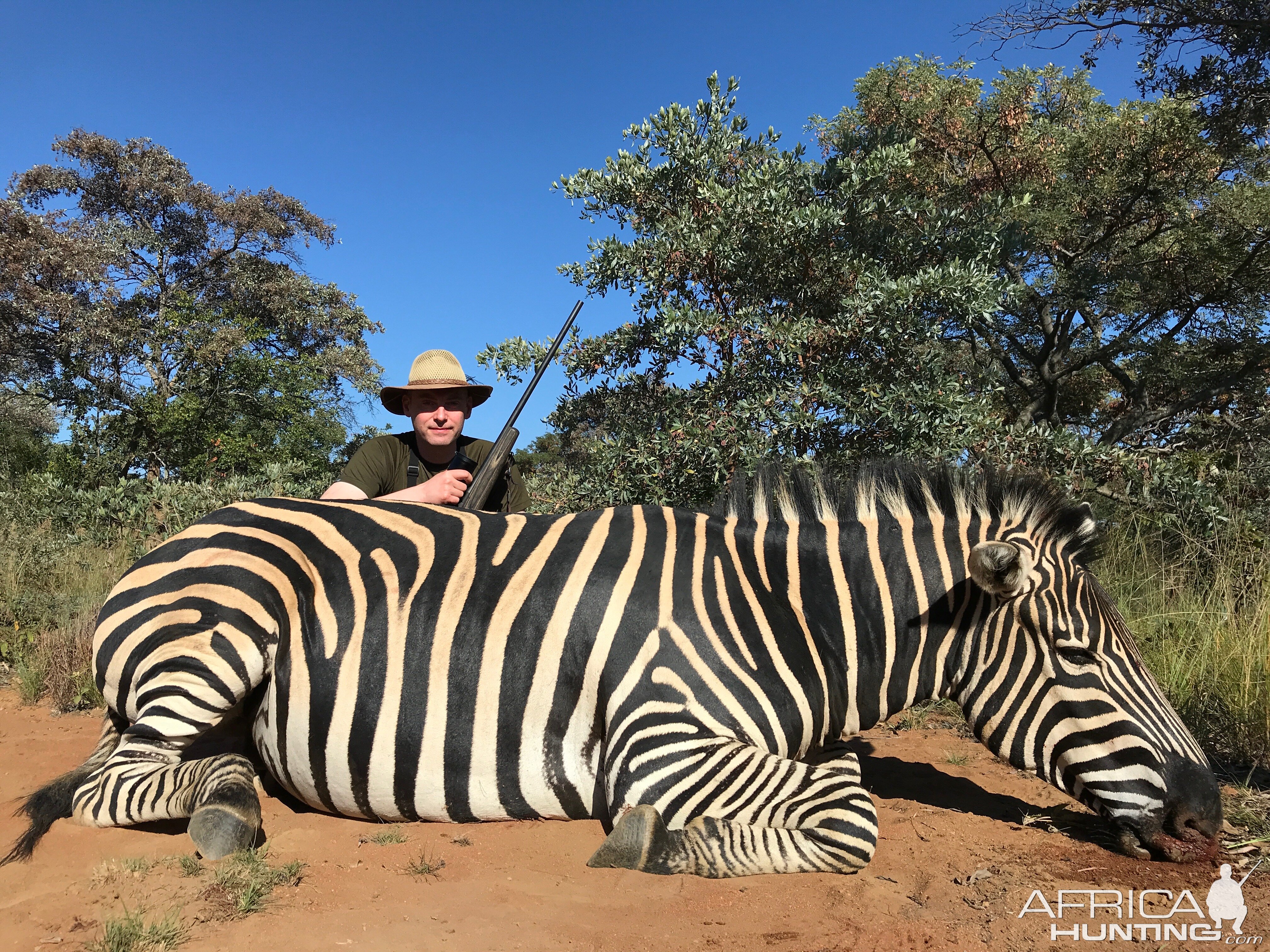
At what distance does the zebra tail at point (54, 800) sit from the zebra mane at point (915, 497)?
2.89 metres

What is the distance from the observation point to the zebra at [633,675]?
3.01 metres

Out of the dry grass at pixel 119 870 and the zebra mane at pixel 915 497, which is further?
the zebra mane at pixel 915 497

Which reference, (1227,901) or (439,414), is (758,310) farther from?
(1227,901)

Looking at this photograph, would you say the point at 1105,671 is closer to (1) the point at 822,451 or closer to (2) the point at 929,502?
(2) the point at 929,502

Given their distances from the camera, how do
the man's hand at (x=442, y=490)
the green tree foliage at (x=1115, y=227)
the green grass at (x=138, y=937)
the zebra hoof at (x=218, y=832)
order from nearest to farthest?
the green grass at (x=138, y=937) → the zebra hoof at (x=218, y=832) → the man's hand at (x=442, y=490) → the green tree foliage at (x=1115, y=227)

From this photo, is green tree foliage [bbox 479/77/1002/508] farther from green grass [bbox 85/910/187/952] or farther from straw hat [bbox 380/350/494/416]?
green grass [bbox 85/910/187/952]

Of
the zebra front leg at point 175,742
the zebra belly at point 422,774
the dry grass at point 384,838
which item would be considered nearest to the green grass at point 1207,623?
the zebra belly at point 422,774

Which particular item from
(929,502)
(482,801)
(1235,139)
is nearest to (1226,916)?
(929,502)

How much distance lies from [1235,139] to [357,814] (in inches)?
494

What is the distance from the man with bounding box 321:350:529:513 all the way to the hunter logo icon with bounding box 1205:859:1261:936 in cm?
366

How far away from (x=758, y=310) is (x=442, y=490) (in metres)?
2.67

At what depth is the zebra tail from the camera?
2902 millimetres

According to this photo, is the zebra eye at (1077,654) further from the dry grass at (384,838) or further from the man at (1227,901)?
the dry grass at (384,838)

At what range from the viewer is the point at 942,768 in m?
4.47
